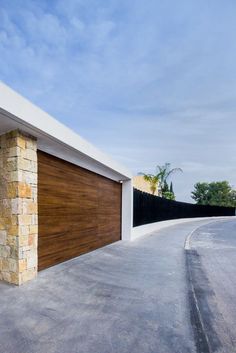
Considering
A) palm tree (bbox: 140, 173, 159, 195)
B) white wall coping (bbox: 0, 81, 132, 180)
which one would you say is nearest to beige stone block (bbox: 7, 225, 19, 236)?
white wall coping (bbox: 0, 81, 132, 180)

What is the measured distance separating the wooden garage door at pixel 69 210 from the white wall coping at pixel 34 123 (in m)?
0.61

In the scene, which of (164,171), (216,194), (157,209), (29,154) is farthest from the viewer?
(216,194)

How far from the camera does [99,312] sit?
11.1 feet

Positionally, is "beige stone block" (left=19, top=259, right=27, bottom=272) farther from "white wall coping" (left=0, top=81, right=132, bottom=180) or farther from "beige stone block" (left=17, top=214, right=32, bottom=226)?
"white wall coping" (left=0, top=81, right=132, bottom=180)

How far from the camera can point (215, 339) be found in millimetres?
2832

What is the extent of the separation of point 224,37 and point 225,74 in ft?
9.28

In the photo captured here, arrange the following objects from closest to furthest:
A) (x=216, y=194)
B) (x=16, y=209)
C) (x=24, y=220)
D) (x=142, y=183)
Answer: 1. (x=16, y=209)
2. (x=24, y=220)
3. (x=142, y=183)
4. (x=216, y=194)

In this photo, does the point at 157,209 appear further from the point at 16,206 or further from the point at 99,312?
the point at 99,312

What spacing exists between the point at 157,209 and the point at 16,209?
42.8 feet

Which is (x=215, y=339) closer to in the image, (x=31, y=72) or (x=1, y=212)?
(x=1, y=212)

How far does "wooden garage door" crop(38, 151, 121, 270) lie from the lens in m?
5.18

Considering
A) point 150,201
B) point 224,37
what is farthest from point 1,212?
point 150,201

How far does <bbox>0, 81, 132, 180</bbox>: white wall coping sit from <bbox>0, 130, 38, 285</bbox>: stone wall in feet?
0.94

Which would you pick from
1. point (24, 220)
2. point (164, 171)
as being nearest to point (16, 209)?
point (24, 220)
